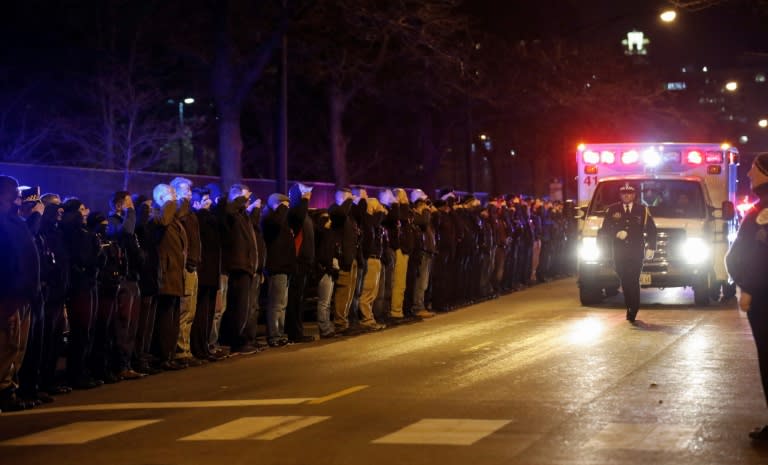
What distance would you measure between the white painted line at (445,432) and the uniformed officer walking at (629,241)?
9.30 meters

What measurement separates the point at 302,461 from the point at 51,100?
111 ft

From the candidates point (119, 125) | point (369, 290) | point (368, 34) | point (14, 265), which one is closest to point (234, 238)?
point (369, 290)

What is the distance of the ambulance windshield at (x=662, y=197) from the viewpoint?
22.5m

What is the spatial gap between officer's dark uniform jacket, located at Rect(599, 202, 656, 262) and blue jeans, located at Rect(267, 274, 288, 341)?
5.23 metres

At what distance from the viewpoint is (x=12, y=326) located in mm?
11344

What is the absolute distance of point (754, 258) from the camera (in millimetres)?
9203

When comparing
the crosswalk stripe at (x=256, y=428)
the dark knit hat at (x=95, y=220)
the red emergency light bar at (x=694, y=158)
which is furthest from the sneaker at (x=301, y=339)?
the red emergency light bar at (x=694, y=158)

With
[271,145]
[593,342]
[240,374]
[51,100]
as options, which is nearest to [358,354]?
[240,374]

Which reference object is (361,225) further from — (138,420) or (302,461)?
(302,461)

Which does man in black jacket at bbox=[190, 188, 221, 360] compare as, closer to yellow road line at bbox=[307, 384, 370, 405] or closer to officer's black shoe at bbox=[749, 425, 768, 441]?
yellow road line at bbox=[307, 384, 370, 405]

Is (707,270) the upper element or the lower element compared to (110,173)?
lower

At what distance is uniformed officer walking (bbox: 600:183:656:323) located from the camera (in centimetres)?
1883

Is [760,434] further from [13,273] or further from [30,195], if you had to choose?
[30,195]

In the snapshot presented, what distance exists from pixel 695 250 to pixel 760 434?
13.2 metres
